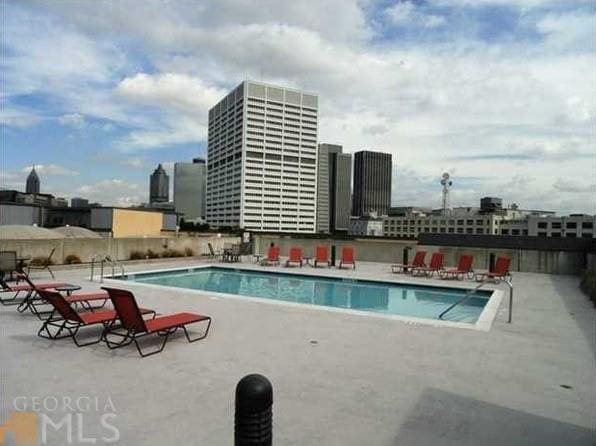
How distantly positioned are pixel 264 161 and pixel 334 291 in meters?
82.5

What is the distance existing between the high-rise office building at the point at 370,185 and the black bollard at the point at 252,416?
127 meters

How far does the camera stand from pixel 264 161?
307 feet

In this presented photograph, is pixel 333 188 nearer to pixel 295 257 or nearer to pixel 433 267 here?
pixel 295 257

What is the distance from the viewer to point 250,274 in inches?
619

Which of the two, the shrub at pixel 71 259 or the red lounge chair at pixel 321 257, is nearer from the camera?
the shrub at pixel 71 259

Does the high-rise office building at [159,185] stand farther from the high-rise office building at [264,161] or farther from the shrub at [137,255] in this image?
the shrub at [137,255]

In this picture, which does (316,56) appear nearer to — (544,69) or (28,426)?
(544,69)

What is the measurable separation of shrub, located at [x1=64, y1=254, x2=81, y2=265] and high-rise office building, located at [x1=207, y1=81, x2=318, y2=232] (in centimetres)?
6909

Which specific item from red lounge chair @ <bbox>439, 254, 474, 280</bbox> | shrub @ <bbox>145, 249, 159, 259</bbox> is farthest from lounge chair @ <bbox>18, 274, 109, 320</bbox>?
red lounge chair @ <bbox>439, 254, 474, 280</bbox>

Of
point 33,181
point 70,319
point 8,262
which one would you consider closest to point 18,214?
point 8,262

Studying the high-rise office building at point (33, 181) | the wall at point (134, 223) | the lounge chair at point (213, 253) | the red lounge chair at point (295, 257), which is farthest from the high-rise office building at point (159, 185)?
the red lounge chair at point (295, 257)

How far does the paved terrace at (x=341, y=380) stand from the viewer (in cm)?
332

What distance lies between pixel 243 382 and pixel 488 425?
2.51 metres

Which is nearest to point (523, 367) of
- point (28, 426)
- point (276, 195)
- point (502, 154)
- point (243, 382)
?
point (243, 382)
